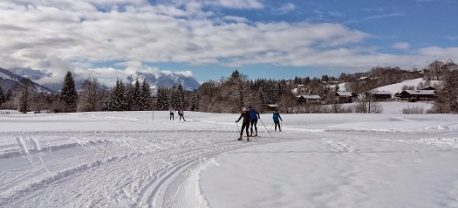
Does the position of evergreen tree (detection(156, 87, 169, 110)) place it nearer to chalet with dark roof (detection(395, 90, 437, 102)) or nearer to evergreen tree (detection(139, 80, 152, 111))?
evergreen tree (detection(139, 80, 152, 111))

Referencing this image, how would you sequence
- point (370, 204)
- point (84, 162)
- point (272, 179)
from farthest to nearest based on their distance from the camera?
point (84, 162) < point (272, 179) < point (370, 204)

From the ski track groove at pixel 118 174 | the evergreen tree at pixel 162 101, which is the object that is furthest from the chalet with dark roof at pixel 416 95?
the ski track groove at pixel 118 174

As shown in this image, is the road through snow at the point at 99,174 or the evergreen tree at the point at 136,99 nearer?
the road through snow at the point at 99,174

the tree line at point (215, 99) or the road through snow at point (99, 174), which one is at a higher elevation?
the tree line at point (215, 99)

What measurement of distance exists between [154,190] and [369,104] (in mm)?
76197

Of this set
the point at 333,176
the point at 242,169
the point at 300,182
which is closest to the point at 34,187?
the point at 242,169

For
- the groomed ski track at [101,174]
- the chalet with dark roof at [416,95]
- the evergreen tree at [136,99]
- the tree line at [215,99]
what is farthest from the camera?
the chalet with dark roof at [416,95]

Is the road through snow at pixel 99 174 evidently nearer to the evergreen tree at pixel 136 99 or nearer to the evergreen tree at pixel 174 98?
the evergreen tree at pixel 136 99

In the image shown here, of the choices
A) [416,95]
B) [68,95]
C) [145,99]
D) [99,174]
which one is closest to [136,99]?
[145,99]

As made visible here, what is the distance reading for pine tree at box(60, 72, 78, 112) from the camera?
96.1 m

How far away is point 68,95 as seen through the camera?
96500 mm

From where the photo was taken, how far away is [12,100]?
153875 millimetres

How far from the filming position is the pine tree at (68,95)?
96.1m

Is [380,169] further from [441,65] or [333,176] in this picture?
[441,65]
